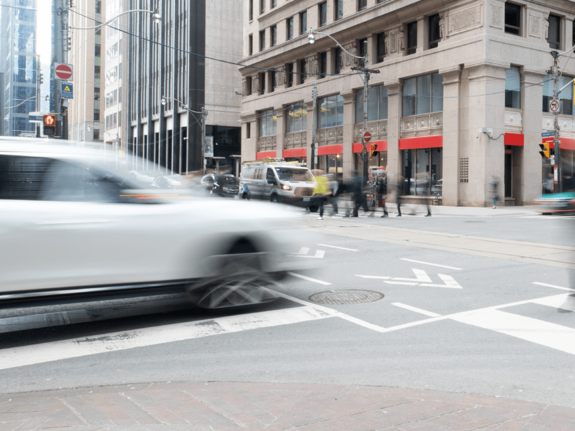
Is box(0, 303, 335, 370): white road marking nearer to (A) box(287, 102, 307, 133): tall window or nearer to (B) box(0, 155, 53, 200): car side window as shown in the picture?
(B) box(0, 155, 53, 200): car side window

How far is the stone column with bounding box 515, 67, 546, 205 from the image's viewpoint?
104ft

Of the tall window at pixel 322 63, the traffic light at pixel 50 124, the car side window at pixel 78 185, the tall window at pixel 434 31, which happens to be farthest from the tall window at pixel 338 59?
the car side window at pixel 78 185

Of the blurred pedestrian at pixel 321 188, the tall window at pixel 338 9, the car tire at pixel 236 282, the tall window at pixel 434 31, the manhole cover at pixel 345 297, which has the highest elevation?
the tall window at pixel 338 9

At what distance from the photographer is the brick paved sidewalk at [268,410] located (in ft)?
11.0

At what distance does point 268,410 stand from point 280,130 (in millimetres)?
44585

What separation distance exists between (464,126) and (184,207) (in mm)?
28041

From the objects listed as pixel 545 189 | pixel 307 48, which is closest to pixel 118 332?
pixel 545 189

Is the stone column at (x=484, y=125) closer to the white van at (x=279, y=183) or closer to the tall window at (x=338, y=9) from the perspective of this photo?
the white van at (x=279, y=183)

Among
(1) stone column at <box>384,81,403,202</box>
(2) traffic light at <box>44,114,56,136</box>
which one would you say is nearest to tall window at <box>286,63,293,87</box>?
(1) stone column at <box>384,81,403,202</box>

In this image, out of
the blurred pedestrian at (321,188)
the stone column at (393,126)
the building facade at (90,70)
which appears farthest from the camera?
the building facade at (90,70)

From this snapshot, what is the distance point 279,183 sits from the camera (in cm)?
2391

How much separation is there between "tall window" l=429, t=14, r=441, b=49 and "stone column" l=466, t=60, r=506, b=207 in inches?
140

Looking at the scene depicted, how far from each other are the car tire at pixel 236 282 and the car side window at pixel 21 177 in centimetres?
184

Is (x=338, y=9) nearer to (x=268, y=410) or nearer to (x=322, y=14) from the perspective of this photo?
(x=322, y=14)
